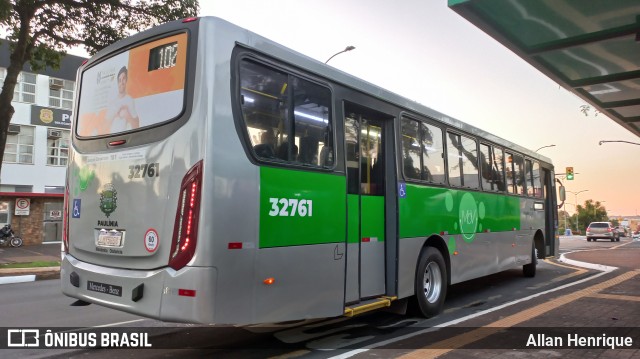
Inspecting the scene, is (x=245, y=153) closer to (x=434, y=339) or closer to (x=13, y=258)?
(x=434, y=339)

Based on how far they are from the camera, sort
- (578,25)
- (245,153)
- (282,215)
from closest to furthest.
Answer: (245,153) → (282,215) → (578,25)

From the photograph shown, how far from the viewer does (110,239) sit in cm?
466

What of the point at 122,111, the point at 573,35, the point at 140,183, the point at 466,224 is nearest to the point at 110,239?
the point at 140,183

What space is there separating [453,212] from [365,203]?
261 cm

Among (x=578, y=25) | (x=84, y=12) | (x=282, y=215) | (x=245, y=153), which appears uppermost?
(x=84, y=12)

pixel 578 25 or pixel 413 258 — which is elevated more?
pixel 578 25

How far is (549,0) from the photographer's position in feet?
21.9

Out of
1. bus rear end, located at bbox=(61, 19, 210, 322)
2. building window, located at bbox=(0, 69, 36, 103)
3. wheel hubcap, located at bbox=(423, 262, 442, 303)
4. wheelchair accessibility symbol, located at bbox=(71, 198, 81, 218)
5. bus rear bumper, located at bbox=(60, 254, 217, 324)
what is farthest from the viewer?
building window, located at bbox=(0, 69, 36, 103)

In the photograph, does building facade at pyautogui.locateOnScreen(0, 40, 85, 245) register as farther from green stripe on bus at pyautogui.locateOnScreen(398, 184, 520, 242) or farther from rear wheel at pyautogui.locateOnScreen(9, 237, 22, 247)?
green stripe on bus at pyautogui.locateOnScreen(398, 184, 520, 242)

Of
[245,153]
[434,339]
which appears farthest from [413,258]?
[245,153]

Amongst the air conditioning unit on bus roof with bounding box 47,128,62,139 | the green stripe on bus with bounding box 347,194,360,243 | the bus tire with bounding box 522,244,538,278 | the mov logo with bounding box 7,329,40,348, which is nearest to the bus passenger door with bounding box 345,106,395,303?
the green stripe on bus with bounding box 347,194,360,243

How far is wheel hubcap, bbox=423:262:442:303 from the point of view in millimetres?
7273

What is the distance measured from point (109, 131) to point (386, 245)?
3.81 m

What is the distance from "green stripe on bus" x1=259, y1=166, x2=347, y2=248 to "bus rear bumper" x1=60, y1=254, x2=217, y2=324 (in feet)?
2.34
